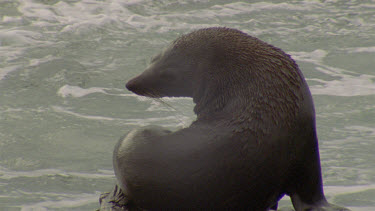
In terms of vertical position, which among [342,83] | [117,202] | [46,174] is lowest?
[46,174]

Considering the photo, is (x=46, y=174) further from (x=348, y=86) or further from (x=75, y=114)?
(x=348, y=86)

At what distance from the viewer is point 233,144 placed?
320 centimetres

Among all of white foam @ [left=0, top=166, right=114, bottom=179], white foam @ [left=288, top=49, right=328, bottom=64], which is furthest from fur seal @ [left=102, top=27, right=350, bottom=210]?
white foam @ [left=288, top=49, right=328, bottom=64]

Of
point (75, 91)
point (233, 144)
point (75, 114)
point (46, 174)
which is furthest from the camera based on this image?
point (75, 91)

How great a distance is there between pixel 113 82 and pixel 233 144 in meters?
5.40

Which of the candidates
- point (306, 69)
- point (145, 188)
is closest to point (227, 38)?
point (145, 188)

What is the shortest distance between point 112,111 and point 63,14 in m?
4.96

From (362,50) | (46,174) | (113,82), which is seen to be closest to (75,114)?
(113,82)

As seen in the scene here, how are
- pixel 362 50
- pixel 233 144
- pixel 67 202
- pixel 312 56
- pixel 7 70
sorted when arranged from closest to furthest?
pixel 233 144
pixel 67 202
pixel 7 70
pixel 312 56
pixel 362 50

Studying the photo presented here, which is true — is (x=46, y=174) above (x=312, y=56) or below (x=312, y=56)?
below

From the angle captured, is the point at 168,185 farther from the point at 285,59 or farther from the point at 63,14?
the point at 63,14

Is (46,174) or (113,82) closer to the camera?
(46,174)

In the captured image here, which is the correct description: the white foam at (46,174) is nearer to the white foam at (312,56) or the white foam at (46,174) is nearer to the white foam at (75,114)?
the white foam at (75,114)

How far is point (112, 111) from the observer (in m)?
7.59
